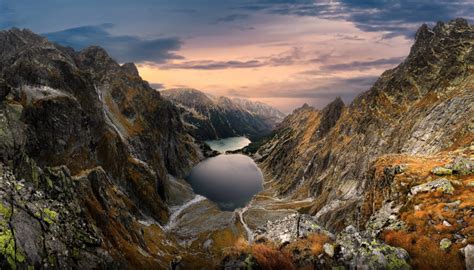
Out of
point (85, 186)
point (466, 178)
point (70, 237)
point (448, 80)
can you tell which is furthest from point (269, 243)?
point (448, 80)

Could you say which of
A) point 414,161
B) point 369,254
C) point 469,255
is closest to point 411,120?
point 414,161

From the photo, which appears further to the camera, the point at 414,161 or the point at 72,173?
the point at 72,173

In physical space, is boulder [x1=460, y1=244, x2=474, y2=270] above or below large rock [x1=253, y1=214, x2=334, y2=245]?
above

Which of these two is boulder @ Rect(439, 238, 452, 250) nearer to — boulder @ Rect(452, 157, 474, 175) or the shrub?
the shrub

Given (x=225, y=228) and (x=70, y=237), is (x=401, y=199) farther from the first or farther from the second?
(x=225, y=228)

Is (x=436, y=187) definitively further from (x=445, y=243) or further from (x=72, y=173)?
(x=72, y=173)

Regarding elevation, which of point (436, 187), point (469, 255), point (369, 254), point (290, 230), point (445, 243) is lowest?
point (290, 230)

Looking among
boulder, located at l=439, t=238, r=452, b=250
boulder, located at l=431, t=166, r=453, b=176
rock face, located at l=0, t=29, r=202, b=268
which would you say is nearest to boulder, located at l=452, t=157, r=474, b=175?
boulder, located at l=431, t=166, r=453, b=176
